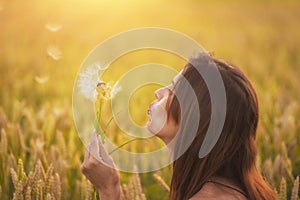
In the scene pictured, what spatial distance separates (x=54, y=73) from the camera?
5684 millimetres

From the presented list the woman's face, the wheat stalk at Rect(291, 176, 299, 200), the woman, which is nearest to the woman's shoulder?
the woman

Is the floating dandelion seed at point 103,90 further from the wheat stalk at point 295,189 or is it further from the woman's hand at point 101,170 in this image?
the wheat stalk at point 295,189

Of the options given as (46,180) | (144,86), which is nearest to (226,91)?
(46,180)

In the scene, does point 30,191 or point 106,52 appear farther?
point 106,52

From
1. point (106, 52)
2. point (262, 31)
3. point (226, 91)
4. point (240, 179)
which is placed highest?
point (262, 31)

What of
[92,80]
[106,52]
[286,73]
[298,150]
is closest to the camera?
[92,80]

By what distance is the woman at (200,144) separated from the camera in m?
2.30

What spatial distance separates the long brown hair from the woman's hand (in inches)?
7.9

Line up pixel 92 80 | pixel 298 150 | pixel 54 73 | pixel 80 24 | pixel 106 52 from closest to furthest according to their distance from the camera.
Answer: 1. pixel 92 80
2. pixel 298 150
3. pixel 54 73
4. pixel 106 52
5. pixel 80 24

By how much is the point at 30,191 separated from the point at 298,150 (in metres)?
1.73

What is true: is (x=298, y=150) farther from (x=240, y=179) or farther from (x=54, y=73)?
(x=54, y=73)

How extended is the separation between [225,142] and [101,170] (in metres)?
0.39

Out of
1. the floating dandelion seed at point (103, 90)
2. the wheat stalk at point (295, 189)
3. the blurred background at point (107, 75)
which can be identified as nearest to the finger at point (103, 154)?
the floating dandelion seed at point (103, 90)

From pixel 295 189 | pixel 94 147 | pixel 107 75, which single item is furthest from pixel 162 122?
pixel 107 75
